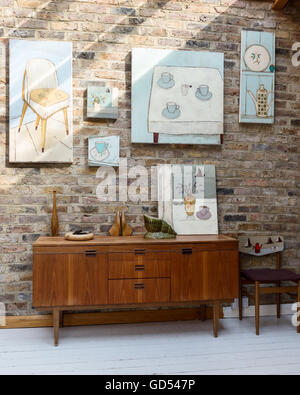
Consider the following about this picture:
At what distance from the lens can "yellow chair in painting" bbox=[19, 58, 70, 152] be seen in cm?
333

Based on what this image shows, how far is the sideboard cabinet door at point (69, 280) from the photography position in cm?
293

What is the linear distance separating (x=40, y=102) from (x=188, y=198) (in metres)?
1.66

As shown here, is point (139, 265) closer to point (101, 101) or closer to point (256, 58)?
point (101, 101)

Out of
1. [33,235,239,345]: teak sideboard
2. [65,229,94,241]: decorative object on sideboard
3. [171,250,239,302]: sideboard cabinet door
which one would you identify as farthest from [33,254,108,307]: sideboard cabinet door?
[171,250,239,302]: sideboard cabinet door

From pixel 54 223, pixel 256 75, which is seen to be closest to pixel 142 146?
pixel 54 223

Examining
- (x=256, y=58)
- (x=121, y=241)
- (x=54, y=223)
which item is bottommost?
(x=121, y=241)

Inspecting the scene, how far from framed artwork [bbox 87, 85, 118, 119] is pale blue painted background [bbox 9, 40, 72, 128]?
0.31 metres

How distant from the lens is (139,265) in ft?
→ 10.0

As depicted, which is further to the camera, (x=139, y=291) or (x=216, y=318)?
(x=216, y=318)

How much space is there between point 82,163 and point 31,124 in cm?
58

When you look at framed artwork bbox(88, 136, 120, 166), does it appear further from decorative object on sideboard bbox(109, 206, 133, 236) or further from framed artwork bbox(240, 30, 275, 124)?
framed artwork bbox(240, 30, 275, 124)

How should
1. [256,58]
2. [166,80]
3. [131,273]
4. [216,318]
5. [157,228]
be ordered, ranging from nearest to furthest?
[131,273] < [216,318] < [157,228] < [166,80] < [256,58]

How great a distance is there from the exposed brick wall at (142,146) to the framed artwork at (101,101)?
9cm
